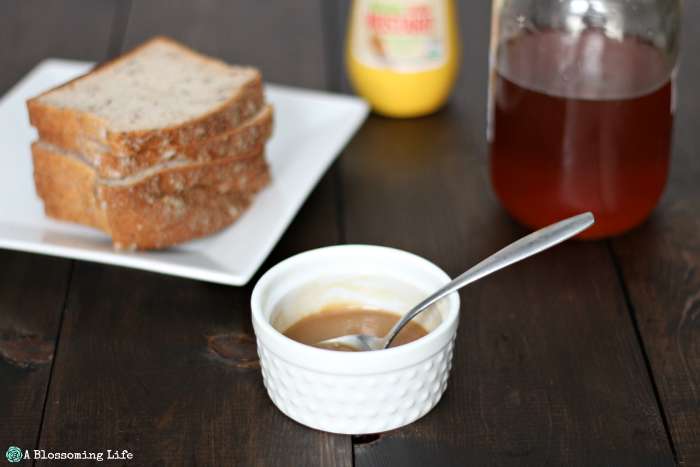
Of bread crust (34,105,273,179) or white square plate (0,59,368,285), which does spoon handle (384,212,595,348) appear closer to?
white square plate (0,59,368,285)

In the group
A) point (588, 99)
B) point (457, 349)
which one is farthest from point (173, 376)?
point (588, 99)

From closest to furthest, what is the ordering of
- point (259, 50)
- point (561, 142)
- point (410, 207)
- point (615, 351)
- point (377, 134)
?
1. point (615, 351)
2. point (561, 142)
3. point (410, 207)
4. point (377, 134)
5. point (259, 50)

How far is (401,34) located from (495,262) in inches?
23.5

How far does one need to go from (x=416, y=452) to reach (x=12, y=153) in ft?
2.42

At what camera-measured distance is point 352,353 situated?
0.83 m

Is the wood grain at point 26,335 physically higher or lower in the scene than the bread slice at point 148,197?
lower

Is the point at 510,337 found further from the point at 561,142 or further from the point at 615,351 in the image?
the point at 561,142

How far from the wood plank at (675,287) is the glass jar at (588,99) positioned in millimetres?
59

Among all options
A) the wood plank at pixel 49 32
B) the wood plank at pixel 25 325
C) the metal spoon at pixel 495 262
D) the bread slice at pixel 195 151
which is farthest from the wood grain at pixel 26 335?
the wood plank at pixel 49 32

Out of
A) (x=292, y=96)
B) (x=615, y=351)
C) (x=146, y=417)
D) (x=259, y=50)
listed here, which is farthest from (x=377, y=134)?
(x=146, y=417)

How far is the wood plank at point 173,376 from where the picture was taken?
0.89 metres

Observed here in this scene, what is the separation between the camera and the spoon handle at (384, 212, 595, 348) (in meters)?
0.89

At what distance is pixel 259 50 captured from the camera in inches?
67.4

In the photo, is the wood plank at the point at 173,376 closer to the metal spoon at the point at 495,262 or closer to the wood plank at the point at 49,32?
the metal spoon at the point at 495,262
